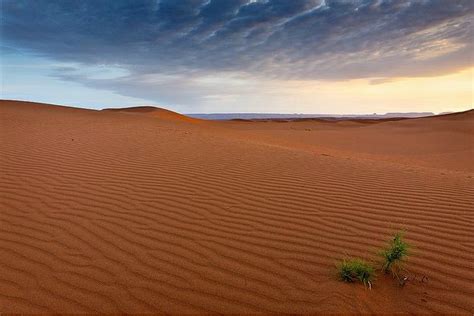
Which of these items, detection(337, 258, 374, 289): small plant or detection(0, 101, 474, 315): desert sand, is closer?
detection(0, 101, 474, 315): desert sand

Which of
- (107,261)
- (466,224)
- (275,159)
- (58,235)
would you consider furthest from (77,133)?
(466,224)

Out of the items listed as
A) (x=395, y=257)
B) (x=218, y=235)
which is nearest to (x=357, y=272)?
(x=395, y=257)

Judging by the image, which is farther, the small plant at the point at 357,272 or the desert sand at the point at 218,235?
the small plant at the point at 357,272

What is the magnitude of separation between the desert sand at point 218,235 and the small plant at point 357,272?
0.21 feet

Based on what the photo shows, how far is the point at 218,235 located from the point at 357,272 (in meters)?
1.52

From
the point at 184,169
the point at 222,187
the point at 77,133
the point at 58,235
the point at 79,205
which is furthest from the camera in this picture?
the point at 77,133

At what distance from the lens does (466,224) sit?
4297 millimetres

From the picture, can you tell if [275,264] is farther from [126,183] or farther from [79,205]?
[126,183]

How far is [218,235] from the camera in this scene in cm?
397

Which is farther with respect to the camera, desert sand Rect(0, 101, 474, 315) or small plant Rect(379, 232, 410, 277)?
small plant Rect(379, 232, 410, 277)

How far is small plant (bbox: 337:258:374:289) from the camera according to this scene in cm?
307

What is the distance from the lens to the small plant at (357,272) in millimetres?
3066

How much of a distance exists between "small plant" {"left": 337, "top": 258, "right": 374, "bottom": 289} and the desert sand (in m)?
0.06

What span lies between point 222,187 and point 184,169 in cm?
135
